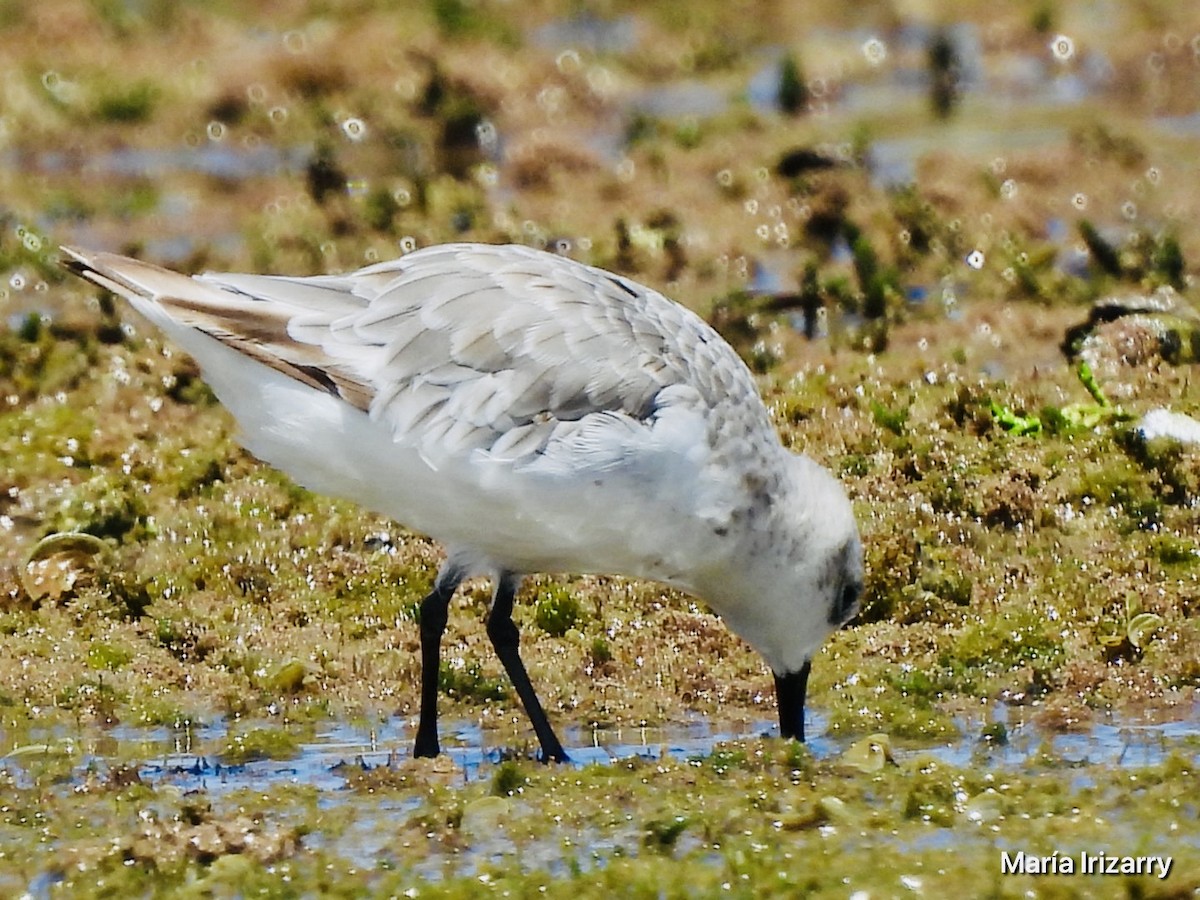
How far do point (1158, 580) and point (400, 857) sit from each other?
431cm

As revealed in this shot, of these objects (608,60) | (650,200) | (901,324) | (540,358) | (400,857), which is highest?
(608,60)

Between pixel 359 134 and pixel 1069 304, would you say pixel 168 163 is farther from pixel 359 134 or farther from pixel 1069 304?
pixel 1069 304

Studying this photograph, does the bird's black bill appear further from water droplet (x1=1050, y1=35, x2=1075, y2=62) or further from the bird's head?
water droplet (x1=1050, y1=35, x2=1075, y2=62)

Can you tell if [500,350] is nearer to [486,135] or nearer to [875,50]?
[486,135]

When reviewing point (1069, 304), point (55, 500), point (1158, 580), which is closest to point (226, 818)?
point (55, 500)

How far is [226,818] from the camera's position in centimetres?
698

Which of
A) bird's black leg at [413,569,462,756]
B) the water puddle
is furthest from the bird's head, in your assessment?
bird's black leg at [413,569,462,756]

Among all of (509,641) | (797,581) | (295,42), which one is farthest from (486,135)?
(797,581)

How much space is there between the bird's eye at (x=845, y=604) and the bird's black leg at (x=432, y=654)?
1553 millimetres

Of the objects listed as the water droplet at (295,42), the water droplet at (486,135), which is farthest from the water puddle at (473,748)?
the water droplet at (295,42)

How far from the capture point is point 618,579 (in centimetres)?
988

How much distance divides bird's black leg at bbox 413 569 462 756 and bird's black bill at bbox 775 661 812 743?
1.41 metres

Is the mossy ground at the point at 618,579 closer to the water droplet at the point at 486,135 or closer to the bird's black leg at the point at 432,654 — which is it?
the water droplet at the point at 486,135

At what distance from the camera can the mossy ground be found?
694cm
